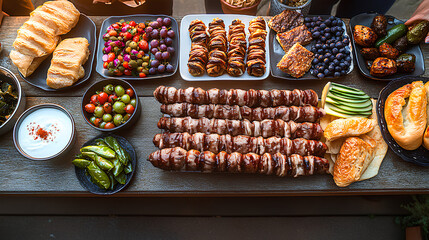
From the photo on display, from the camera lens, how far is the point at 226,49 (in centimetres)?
223

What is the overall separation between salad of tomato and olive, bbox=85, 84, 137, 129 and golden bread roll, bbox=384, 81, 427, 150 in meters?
1.87

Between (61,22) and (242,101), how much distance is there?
63.8 inches

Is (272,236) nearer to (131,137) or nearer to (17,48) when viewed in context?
(131,137)

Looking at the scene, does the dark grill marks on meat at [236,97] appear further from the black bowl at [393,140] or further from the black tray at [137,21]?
the black bowl at [393,140]

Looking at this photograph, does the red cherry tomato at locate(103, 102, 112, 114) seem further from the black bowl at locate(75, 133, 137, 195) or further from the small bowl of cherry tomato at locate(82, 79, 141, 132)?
the black bowl at locate(75, 133, 137, 195)

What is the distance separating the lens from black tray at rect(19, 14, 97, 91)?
218 centimetres

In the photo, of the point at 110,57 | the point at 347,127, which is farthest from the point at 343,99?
the point at 110,57

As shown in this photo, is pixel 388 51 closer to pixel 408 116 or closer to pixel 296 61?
pixel 408 116

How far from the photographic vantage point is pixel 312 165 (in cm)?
179

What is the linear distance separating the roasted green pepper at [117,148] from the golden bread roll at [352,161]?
1.46 m

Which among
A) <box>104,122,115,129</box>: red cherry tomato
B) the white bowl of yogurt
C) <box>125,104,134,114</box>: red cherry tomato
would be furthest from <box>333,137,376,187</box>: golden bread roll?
the white bowl of yogurt

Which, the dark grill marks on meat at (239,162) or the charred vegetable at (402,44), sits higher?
the charred vegetable at (402,44)

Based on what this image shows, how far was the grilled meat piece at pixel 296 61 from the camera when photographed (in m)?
2.11

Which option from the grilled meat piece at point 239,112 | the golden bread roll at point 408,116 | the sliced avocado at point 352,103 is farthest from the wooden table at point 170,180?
the sliced avocado at point 352,103
